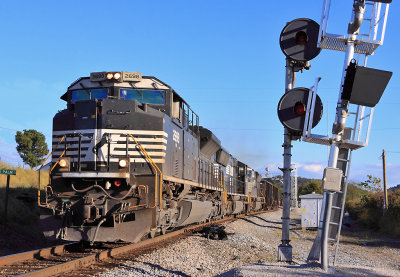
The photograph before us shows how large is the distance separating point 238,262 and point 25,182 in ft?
54.1

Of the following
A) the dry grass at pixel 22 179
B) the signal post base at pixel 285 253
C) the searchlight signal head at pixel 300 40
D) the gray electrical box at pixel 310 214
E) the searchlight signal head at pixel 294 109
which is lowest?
the gray electrical box at pixel 310 214

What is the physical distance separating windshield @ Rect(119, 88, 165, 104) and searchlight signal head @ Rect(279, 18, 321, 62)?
4.52 m

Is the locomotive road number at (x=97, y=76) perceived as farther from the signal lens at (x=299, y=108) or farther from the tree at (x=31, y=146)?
the tree at (x=31, y=146)

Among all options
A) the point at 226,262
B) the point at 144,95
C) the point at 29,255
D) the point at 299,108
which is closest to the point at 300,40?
the point at 299,108

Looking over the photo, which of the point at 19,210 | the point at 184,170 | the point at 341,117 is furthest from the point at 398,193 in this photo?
the point at 341,117

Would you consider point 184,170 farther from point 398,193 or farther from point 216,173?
point 398,193

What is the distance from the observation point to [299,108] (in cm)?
645

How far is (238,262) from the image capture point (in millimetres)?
9242

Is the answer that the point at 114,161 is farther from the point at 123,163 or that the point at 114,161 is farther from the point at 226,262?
the point at 226,262

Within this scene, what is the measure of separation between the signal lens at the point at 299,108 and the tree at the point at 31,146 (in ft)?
104

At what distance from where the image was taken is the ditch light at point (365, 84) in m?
5.45

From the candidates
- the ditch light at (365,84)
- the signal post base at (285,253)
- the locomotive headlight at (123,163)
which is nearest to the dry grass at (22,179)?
the locomotive headlight at (123,163)

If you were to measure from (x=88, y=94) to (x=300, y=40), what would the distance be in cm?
573

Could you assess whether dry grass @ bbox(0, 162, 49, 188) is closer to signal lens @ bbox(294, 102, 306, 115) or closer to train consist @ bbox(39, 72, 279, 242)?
train consist @ bbox(39, 72, 279, 242)
